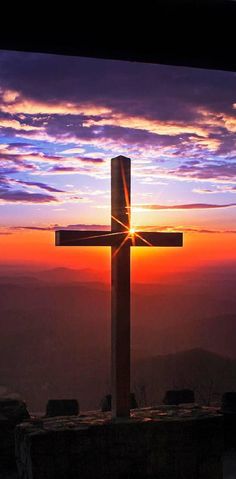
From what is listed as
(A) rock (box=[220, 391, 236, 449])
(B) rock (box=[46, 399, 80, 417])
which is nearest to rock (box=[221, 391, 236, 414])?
(A) rock (box=[220, 391, 236, 449])

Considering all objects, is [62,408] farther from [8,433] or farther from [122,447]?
[122,447]

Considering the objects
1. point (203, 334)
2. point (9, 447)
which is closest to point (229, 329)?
point (203, 334)

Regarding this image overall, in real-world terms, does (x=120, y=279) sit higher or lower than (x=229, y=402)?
higher

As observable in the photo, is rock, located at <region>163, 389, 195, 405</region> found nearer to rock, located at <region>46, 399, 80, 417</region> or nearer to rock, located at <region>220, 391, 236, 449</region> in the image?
rock, located at <region>220, 391, 236, 449</region>

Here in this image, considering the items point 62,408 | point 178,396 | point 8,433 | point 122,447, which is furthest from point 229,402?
point 8,433

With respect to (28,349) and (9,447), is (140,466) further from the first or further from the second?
(28,349)

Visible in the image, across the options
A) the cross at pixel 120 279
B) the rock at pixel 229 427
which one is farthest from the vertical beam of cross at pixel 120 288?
the rock at pixel 229 427

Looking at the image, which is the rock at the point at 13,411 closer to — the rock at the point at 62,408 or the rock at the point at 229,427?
the rock at the point at 62,408
